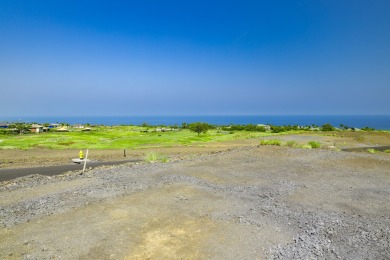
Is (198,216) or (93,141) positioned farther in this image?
(93,141)

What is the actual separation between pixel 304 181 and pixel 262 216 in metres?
7.67

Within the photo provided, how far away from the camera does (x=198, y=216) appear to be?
37.2 feet

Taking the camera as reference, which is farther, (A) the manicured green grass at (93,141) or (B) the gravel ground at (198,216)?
(A) the manicured green grass at (93,141)

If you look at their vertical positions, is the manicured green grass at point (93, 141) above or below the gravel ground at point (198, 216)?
below

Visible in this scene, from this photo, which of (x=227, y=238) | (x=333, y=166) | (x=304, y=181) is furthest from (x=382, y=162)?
(x=227, y=238)

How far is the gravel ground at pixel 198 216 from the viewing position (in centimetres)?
871

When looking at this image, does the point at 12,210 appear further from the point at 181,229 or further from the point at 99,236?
the point at 181,229

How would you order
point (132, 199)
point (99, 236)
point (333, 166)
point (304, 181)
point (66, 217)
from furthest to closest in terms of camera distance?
point (333, 166), point (304, 181), point (132, 199), point (66, 217), point (99, 236)

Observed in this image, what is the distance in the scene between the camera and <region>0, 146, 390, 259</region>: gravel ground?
28.6 ft

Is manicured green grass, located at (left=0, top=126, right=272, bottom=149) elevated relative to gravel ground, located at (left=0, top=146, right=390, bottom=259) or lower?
lower

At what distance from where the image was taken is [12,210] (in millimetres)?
12148

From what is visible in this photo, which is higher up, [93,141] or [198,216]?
[198,216]

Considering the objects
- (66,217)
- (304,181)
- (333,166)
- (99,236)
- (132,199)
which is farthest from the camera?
(333,166)

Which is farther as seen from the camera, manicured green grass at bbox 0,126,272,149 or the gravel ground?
manicured green grass at bbox 0,126,272,149
